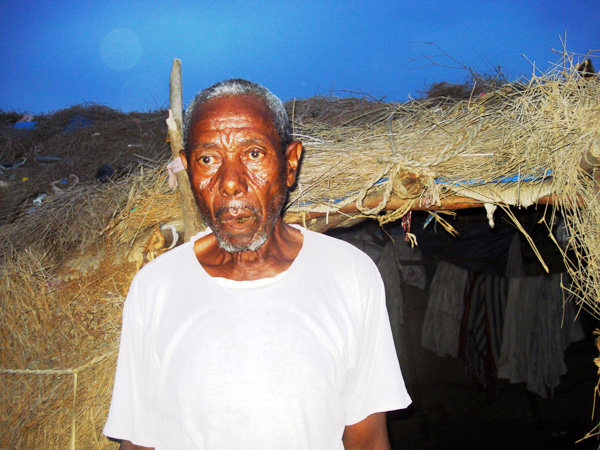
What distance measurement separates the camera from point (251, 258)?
157 centimetres

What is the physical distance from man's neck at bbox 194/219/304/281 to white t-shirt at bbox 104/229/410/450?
0.09 m

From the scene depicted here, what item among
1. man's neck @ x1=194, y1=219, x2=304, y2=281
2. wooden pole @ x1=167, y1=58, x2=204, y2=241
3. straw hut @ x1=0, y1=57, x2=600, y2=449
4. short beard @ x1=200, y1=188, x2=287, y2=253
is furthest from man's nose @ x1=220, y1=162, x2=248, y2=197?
straw hut @ x1=0, y1=57, x2=600, y2=449

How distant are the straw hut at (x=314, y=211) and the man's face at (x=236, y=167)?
3.92 feet

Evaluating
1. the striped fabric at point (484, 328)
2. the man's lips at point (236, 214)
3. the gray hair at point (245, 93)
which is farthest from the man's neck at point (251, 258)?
the striped fabric at point (484, 328)

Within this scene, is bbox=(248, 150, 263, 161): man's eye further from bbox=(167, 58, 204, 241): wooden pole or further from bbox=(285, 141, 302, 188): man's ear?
bbox=(167, 58, 204, 241): wooden pole

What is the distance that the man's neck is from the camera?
60.6 inches

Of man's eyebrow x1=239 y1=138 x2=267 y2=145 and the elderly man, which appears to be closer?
the elderly man

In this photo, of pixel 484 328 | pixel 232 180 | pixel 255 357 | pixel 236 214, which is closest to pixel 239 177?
pixel 232 180

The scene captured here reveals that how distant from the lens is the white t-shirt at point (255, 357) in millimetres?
1278

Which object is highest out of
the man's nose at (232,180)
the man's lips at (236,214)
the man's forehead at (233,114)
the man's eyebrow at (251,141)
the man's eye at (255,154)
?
the man's forehead at (233,114)

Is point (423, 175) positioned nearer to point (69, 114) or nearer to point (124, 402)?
point (124, 402)

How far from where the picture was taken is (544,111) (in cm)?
249

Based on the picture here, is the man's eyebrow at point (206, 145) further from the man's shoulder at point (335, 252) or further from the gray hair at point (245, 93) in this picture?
the man's shoulder at point (335, 252)

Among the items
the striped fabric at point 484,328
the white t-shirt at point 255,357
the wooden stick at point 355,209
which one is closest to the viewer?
the white t-shirt at point 255,357
